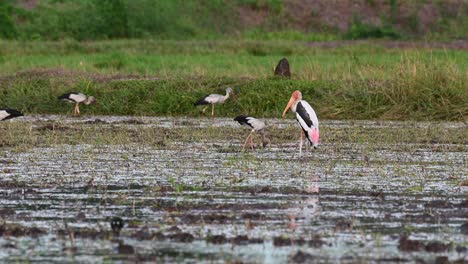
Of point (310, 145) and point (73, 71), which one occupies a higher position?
point (73, 71)

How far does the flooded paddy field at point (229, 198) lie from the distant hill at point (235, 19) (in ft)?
67.6

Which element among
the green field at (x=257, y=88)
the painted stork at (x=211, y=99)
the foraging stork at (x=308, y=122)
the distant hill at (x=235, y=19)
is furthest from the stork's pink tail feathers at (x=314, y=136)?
the distant hill at (x=235, y=19)

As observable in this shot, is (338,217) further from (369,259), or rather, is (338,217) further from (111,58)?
(111,58)

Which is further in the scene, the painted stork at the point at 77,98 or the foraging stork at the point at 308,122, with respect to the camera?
the painted stork at the point at 77,98

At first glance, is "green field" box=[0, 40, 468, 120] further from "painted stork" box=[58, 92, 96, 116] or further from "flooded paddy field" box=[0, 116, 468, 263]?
"flooded paddy field" box=[0, 116, 468, 263]

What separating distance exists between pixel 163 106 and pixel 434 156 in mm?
8182

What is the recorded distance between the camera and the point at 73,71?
72.8 ft

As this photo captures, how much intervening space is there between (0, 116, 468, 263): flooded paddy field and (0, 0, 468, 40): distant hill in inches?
811

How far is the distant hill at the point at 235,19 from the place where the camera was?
3559cm

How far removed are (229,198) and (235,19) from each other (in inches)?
1241

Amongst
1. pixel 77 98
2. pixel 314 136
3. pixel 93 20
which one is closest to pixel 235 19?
pixel 93 20

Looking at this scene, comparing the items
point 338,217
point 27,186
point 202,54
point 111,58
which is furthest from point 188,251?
point 202,54

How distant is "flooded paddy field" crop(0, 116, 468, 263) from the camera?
6.99 m

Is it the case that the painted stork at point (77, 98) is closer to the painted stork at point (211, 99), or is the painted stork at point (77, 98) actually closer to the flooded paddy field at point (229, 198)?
the painted stork at point (211, 99)
